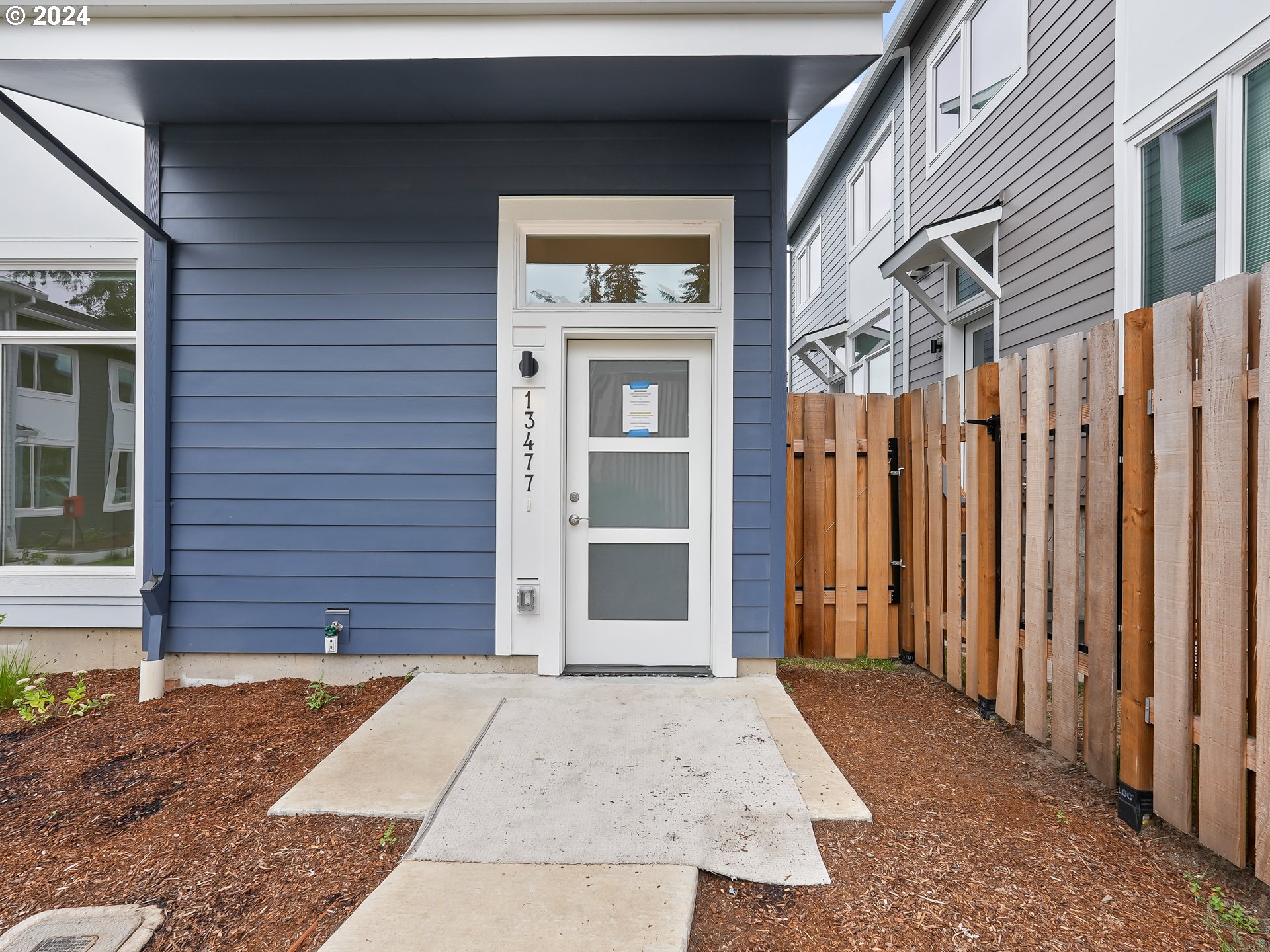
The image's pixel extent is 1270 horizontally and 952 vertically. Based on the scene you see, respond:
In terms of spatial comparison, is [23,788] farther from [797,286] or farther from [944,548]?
[797,286]

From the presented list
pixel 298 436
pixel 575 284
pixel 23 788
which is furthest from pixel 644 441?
Result: pixel 23 788

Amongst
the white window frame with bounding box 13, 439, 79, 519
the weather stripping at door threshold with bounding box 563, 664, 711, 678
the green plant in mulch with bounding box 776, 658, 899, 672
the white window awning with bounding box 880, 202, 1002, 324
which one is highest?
the white window awning with bounding box 880, 202, 1002, 324

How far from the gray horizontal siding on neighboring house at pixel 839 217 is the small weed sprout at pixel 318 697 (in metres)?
6.51

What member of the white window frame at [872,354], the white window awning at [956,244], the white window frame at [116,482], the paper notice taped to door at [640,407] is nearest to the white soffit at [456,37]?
the paper notice taped to door at [640,407]

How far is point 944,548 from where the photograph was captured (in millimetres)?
3436

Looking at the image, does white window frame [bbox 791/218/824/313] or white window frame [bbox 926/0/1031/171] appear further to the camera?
white window frame [bbox 791/218/824/313]

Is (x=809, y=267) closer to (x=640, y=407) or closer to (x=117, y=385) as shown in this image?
(x=640, y=407)

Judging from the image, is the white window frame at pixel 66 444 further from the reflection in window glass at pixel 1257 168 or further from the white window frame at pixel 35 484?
the reflection in window glass at pixel 1257 168

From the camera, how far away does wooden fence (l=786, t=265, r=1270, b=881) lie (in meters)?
1.75

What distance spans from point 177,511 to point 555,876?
10.1 ft

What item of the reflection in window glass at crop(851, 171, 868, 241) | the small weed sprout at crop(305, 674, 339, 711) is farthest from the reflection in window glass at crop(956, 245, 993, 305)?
the small weed sprout at crop(305, 674, 339, 711)

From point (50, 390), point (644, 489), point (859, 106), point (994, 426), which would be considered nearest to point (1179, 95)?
point (994, 426)

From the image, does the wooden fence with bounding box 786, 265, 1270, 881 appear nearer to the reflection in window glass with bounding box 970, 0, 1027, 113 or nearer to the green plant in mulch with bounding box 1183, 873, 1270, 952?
the green plant in mulch with bounding box 1183, 873, 1270, 952

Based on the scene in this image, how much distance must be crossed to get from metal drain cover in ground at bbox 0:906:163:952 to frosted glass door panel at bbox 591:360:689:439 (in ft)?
8.65
